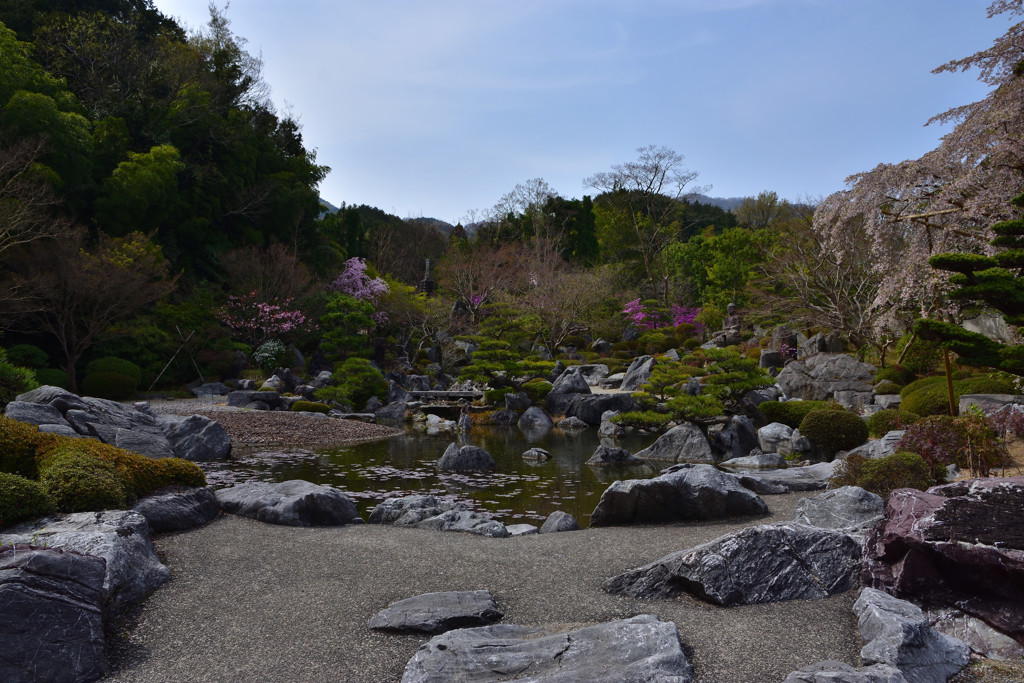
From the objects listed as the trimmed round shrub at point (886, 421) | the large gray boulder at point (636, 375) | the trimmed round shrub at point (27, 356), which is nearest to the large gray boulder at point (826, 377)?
the large gray boulder at point (636, 375)

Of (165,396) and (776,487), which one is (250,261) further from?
(776,487)

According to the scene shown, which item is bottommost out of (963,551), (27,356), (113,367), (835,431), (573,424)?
(573,424)

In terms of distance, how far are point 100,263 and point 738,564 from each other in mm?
22103

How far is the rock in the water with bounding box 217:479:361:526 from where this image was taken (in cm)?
749

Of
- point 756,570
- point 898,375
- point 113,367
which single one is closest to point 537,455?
point 756,570

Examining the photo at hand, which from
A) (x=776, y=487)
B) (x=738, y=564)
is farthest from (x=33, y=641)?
(x=776, y=487)

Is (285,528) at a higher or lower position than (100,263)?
lower

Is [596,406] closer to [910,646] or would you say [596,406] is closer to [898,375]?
[898,375]

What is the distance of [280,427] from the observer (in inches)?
653

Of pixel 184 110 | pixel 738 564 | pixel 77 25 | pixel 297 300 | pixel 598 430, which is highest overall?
pixel 77 25

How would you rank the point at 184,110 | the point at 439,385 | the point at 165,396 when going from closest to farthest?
the point at 165,396, the point at 439,385, the point at 184,110

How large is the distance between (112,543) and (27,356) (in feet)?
60.8

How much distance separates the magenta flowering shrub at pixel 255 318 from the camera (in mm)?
27125

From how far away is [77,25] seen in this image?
2872 cm
